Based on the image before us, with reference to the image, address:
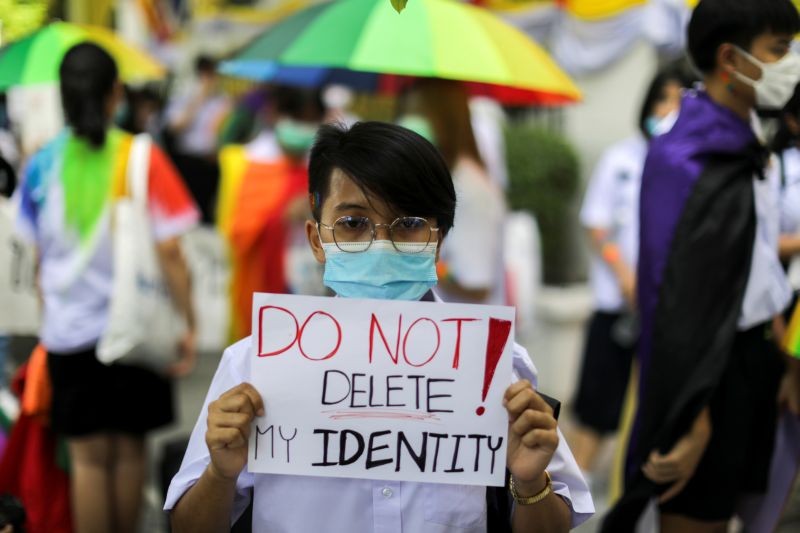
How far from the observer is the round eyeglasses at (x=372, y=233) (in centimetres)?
233

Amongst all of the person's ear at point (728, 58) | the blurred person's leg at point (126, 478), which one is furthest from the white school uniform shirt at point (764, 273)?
the blurred person's leg at point (126, 478)

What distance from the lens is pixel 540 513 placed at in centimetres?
225

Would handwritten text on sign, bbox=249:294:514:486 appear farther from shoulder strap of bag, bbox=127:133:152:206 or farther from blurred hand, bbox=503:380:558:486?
shoulder strap of bag, bbox=127:133:152:206

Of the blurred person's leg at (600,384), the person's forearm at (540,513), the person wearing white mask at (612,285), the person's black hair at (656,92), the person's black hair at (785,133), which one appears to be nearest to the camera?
the person's forearm at (540,513)

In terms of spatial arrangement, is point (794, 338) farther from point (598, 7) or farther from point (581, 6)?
point (581, 6)

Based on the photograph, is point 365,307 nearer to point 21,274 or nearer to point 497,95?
point 21,274

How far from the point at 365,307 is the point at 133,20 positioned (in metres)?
12.6

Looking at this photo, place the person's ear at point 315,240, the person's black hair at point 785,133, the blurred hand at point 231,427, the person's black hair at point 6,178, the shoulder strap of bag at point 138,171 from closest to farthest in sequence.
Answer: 1. the blurred hand at point 231,427
2. the person's ear at point 315,240
3. the person's black hair at point 6,178
4. the person's black hair at point 785,133
5. the shoulder strap of bag at point 138,171

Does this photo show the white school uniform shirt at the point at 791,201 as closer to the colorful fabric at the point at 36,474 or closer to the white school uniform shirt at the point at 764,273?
the white school uniform shirt at the point at 764,273

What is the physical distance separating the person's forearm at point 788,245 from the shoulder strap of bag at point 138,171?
7.95ft

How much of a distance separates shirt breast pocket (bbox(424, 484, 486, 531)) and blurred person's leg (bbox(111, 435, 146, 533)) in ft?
8.09

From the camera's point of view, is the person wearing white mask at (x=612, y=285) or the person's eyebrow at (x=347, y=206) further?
the person wearing white mask at (x=612, y=285)

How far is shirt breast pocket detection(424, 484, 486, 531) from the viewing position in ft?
7.52

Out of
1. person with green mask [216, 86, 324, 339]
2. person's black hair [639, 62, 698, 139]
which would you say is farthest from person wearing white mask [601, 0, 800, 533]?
person with green mask [216, 86, 324, 339]
